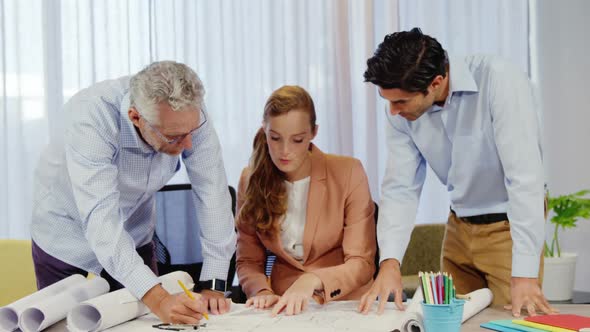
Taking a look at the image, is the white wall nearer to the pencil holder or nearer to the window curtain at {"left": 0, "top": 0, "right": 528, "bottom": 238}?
the window curtain at {"left": 0, "top": 0, "right": 528, "bottom": 238}

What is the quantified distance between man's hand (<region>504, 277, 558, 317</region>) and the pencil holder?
325 mm

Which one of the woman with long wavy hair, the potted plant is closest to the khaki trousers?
the woman with long wavy hair

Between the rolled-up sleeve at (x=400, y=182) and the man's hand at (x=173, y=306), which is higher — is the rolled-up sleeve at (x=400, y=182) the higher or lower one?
the higher one

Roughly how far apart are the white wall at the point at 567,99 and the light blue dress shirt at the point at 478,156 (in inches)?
95.1

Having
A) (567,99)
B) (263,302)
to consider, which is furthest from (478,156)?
(567,99)

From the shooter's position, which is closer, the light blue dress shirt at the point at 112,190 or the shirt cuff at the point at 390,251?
the light blue dress shirt at the point at 112,190

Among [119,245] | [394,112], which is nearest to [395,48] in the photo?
[394,112]

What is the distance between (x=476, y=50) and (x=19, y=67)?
278 centimetres

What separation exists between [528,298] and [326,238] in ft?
2.47

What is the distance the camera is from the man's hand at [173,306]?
174 cm

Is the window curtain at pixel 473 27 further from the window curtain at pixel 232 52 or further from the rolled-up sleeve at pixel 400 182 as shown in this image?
the rolled-up sleeve at pixel 400 182

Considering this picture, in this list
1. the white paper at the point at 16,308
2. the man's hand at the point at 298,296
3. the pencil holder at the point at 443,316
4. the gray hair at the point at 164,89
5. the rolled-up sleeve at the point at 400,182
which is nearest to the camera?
the pencil holder at the point at 443,316

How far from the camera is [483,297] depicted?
1829mm

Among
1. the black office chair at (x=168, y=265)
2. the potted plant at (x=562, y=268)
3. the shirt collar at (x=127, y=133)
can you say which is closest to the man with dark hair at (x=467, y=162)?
the shirt collar at (x=127, y=133)
